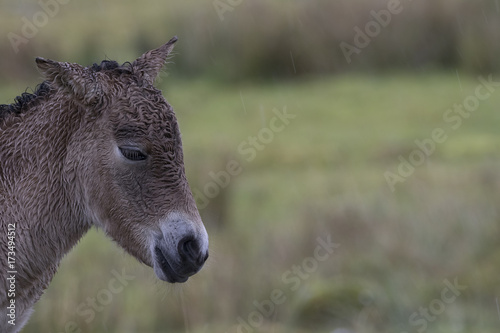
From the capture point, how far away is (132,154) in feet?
14.0

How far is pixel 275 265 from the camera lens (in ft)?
29.6

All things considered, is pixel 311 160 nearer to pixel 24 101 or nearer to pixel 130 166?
pixel 24 101

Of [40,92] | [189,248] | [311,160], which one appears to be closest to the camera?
[189,248]

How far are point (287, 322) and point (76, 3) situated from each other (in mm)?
12479

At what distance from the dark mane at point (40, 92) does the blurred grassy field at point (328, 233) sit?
1.39 meters

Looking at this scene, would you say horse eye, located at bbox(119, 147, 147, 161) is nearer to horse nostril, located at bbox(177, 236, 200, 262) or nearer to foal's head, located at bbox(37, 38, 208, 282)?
foal's head, located at bbox(37, 38, 208, 282)

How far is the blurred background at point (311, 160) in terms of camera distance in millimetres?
8328

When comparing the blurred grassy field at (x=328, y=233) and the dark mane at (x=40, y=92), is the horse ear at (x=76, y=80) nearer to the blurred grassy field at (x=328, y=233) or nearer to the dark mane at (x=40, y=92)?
the dark mane at (x=40, y=92)

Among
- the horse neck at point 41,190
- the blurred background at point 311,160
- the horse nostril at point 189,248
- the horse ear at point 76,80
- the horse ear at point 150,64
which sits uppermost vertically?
the horse ear at point 76,80

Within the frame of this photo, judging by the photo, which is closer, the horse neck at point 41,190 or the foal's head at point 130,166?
the foal's head at point 130,166

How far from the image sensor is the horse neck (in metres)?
4.38

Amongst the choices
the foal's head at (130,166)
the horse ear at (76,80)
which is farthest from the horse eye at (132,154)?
the horse ear at (76,80)

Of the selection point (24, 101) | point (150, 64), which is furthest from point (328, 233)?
point (24, 101)

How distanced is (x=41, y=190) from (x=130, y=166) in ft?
1.35
